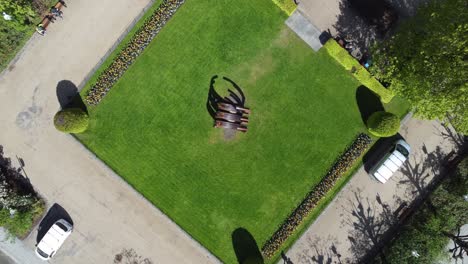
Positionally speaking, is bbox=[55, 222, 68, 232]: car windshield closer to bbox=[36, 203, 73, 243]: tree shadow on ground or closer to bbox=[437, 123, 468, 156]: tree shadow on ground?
bbox=[36, 203, 73, 243]: tree shadow on ground

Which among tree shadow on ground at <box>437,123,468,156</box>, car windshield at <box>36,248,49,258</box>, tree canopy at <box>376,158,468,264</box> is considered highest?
tree shadow on ground at <box>437,123,468,156</box>

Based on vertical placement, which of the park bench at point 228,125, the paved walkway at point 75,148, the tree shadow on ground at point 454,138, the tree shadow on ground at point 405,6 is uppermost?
the tree shadow on ground at point 405,6

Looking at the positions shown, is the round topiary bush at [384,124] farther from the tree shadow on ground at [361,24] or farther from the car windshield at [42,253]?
the car windshield at [42,253]

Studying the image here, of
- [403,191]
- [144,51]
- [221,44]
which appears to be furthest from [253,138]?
[403,191]

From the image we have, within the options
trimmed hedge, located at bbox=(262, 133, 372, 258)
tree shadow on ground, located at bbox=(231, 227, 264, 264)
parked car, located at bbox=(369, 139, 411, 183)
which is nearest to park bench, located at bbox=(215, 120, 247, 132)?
trimmed hedge, located at bbox=(262, 133, 372, 258)

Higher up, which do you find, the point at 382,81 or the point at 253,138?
the point at 382,81

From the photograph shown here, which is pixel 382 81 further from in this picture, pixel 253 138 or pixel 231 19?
pixel 231 19

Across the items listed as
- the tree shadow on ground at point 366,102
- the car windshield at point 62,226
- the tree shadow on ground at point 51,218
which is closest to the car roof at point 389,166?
the tree shadow on ground at point 366,102
